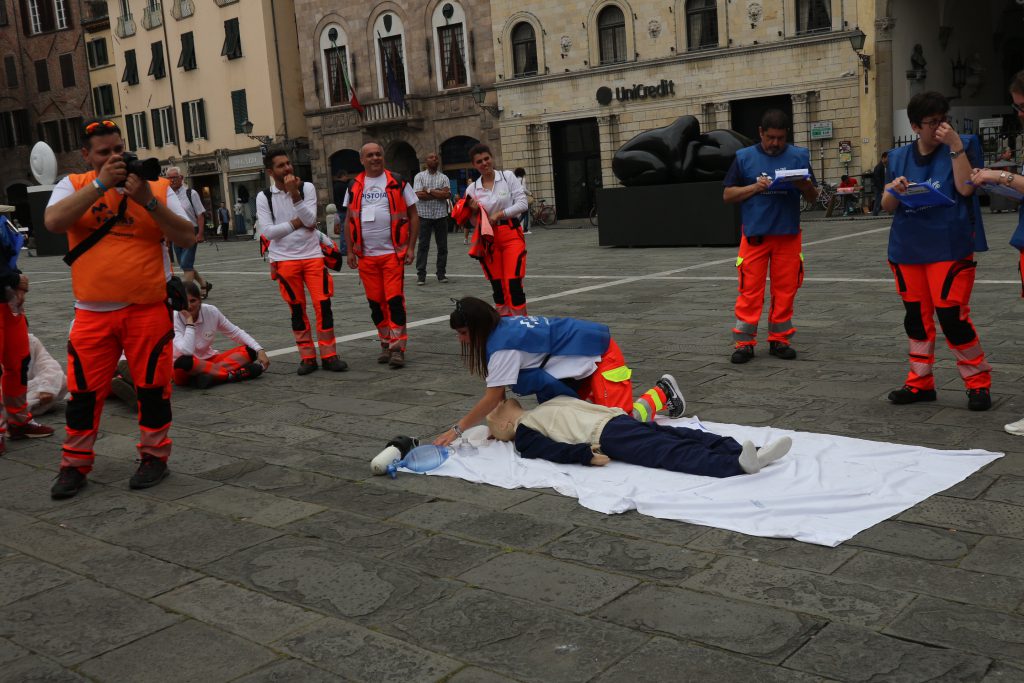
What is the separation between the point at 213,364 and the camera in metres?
7.83

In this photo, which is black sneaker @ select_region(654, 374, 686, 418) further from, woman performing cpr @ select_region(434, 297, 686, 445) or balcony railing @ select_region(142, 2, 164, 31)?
balcony railing @ select_region(142, 2, 164, 31)

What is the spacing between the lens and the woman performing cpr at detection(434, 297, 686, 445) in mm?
5195

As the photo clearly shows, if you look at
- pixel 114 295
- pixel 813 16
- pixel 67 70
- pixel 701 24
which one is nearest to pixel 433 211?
pixel 114 295

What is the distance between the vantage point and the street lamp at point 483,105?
34.2 meters

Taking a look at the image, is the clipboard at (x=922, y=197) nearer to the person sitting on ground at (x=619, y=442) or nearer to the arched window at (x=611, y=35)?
the person sitting on ground at (x=619, y=442)

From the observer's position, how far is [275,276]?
832 centimetres

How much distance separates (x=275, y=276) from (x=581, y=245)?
12980mm

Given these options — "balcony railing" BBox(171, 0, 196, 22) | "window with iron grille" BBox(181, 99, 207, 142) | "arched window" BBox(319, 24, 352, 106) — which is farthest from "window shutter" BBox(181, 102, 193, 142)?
"arched window" BBox(319, 24, 352, 106)

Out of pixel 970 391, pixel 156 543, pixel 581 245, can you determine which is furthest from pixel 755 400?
Result: pixel 581 245

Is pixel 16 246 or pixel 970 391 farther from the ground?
pixel 16 246

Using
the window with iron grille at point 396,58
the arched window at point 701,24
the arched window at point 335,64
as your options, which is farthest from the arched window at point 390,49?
the arched window at point 701,24

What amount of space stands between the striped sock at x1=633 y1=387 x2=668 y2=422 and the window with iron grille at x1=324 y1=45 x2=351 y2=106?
35219mm

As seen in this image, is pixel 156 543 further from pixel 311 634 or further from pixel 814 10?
pixel 814 10

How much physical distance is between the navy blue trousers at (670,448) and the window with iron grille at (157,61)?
146 ft
